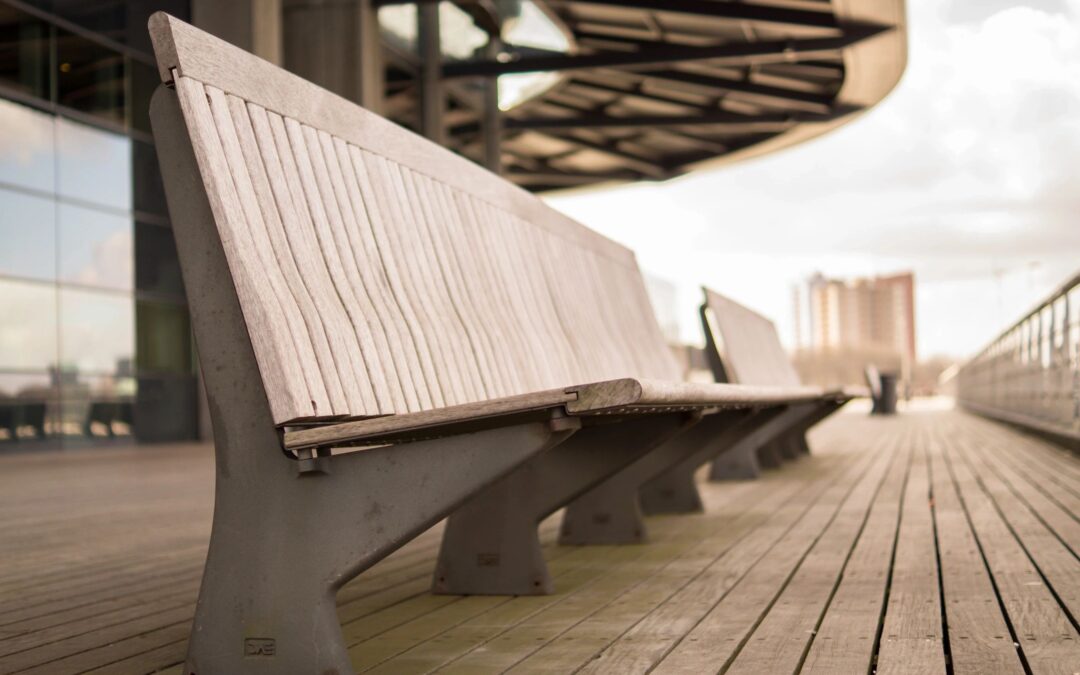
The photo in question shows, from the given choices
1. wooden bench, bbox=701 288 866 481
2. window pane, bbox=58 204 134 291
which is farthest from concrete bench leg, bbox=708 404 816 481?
window pane, bbox=58 204 134 291

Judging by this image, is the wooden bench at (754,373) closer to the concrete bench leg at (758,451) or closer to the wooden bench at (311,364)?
the concrete bench leg at (758,451)

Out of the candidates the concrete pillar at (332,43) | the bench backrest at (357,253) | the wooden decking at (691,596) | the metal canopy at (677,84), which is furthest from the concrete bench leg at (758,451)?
the metal canopy at (677,84)

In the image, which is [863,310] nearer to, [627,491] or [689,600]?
[627,491]

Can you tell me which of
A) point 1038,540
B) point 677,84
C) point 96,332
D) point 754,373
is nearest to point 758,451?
point 754,373

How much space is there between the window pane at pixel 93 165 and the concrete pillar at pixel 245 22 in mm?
3597

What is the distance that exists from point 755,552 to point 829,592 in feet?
3.21

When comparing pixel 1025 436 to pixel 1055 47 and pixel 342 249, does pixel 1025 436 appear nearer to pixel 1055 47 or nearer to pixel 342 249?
pixel 1055 47

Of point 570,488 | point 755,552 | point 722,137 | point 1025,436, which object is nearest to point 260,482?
point 570,488

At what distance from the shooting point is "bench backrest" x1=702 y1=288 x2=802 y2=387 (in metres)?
6.50

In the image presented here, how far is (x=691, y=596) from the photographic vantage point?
3385 mm

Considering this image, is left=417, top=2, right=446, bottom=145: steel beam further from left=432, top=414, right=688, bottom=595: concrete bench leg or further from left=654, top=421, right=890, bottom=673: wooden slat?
left=432, top=414, right=688, bottom=595: concrete bench leg

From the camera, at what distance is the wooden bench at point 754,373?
21.7 ft

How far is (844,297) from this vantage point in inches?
3688

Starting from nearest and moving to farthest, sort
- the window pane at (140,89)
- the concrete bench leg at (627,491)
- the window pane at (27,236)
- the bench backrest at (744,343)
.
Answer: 1. the concrete bench leg at (627,491)
2. the bench backrest at (744,343)
3. the window pane at (27,236)
4. the window pane at (140,89)
